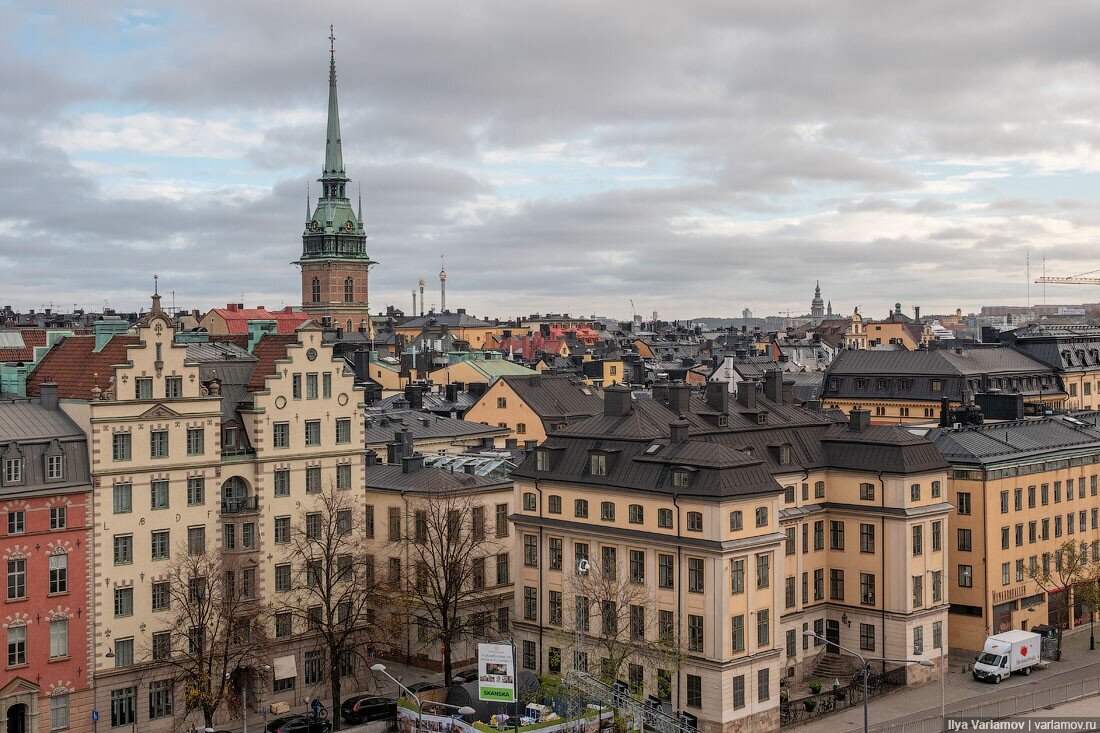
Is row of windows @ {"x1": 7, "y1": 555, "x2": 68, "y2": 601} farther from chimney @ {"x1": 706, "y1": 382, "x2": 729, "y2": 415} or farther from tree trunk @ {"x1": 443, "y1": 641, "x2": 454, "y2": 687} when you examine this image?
chimney @ {"x1": 706, "y1": 382, "x2": 729, "y2": 415}

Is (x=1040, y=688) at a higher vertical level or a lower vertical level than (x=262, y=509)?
lower

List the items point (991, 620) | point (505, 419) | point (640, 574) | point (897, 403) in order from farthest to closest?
point (897, 403)
point (505, 419)
point (991, 620)
point (640, 574)

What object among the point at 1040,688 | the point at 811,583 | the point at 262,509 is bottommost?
the point at 1040,688

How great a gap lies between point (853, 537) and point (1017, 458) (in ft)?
53.8

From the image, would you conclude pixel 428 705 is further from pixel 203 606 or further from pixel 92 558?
pixel 92 558

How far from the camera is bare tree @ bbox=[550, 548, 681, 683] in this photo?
78125mm

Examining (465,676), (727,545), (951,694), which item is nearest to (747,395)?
(727,545)

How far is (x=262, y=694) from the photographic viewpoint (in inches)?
3300

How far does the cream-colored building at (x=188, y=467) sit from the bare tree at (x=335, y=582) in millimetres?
1006

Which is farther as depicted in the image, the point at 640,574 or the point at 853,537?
the point at 853,537

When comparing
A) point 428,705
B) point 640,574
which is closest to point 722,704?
point 640,574

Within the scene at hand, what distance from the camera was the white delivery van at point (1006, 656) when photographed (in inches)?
3501

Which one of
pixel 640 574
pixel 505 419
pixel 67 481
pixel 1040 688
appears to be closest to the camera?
pixel 67 481

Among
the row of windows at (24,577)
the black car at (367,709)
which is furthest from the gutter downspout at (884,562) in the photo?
the row of windows at (24,577)
